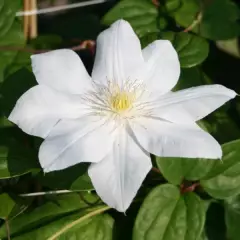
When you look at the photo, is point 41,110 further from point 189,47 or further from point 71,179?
point 189,47

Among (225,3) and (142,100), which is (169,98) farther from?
(225,3)

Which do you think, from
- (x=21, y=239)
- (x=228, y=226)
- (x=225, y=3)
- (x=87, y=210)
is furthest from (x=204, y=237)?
(x=225, y=3)

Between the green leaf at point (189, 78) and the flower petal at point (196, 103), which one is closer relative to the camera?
the flower petal at point (196, 103)

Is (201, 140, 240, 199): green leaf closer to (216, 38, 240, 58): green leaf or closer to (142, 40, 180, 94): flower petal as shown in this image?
(142, 40, 180, 94): flower petal

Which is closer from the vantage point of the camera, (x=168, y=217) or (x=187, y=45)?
(x=168, y=217)

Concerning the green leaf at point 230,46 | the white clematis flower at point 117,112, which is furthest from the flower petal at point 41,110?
the green leaf at point 230,46

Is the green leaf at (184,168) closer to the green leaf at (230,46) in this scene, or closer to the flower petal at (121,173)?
the flower petal at (121,173)

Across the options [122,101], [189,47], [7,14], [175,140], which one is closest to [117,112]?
[122,101]
